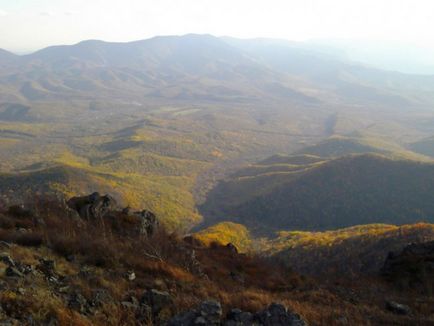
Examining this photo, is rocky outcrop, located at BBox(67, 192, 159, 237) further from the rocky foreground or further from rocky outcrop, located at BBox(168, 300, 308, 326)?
rocky outcrop, located at BBox(168, 300, 308, 326)

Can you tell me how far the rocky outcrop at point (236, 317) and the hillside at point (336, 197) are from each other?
92658 millimetres

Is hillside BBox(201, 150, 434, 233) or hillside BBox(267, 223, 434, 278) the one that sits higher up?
hillside BBox(267, 223, 434, 278)

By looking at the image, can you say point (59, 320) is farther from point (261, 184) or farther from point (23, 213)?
point (261, 184)

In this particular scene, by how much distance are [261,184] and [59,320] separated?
119798 millimetres

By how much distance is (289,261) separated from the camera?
54.5 m

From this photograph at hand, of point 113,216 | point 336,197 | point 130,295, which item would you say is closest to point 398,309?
point 130,295

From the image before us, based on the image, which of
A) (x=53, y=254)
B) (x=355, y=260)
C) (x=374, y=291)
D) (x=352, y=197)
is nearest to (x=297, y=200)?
(x=352, y=197)

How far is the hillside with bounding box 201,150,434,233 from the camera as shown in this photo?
98.2 metres

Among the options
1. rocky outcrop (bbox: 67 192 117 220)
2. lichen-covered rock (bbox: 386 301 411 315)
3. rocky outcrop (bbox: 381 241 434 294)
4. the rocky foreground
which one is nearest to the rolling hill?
rocky outcrop (bbox: 381 241 434 294)

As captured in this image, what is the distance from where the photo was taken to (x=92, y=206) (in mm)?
25250

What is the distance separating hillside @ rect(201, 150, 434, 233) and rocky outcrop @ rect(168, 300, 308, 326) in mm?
92658

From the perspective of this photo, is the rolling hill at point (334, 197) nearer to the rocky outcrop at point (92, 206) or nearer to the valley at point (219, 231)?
the valley at point (219, 231)

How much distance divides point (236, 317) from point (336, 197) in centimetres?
10531

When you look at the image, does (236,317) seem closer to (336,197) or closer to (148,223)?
(148,223)
